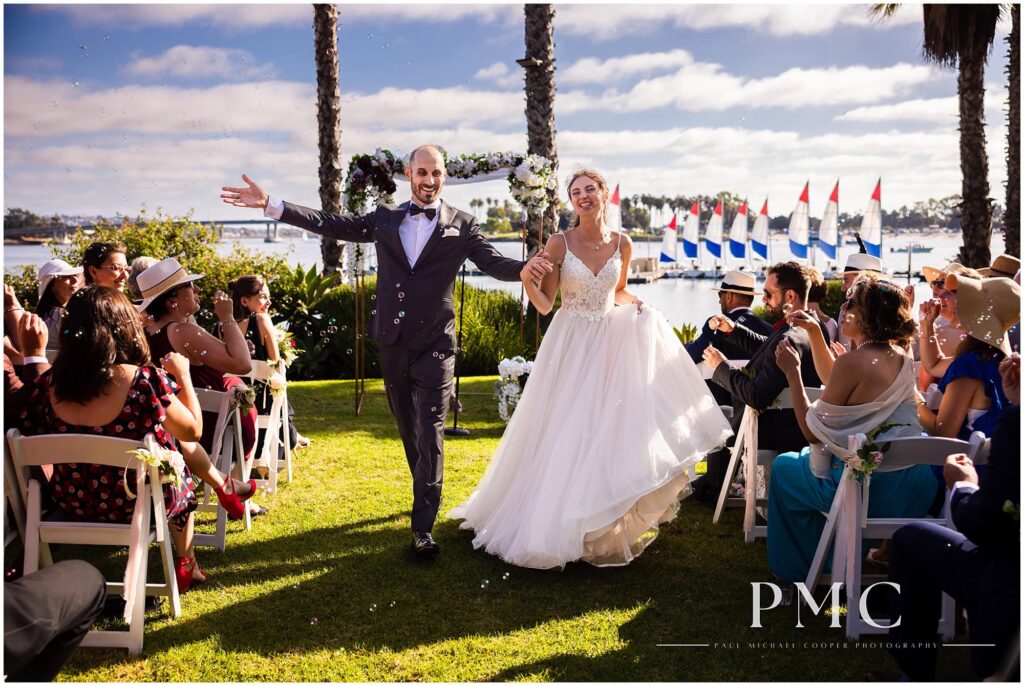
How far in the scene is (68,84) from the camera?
16.1 ft

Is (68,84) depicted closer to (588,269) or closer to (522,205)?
(588,269)

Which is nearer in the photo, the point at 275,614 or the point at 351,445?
the point at 275,614

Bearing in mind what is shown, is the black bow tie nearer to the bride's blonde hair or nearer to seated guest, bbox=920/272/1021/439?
the bride's blonde hair

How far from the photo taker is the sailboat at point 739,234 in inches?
1746

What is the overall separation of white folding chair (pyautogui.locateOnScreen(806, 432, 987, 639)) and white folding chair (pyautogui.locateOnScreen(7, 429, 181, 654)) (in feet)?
9.48

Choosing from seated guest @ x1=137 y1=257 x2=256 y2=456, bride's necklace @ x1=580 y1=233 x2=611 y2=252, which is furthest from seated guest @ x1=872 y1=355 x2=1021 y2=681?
seated guest @ x1=137 y1=257 x2=256 y2=456

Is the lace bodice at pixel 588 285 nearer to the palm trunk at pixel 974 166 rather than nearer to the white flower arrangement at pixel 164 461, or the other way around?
the white flower arrangement at pixel 164 461

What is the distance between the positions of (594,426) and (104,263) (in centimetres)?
324

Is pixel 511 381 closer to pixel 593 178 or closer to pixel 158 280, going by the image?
pixel 593 178

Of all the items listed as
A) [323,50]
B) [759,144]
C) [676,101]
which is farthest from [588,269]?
[759,144]

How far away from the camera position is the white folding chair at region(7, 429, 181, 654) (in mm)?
3199

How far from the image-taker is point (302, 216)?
4.58 metres

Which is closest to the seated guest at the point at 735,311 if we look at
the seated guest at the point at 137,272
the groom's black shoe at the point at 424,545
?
the groom's black shoe at the point at 424,545

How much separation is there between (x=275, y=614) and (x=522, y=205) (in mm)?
5444
